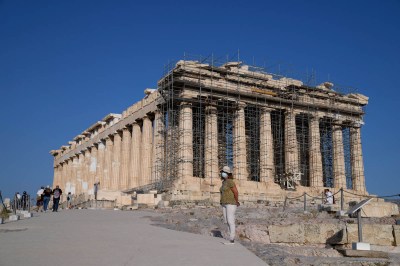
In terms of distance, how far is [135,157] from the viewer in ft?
135

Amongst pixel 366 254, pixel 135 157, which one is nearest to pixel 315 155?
pixel 135 157

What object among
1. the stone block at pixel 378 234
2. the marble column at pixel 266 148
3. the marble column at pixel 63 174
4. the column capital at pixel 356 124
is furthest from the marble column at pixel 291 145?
the marble column at pixel 63 174

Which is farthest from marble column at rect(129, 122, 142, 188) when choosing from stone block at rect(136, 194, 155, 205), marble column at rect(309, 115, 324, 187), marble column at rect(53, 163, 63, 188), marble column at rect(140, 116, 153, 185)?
marble column at rect(53, 163, 63, 188)

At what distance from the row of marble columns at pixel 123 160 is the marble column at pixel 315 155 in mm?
12561

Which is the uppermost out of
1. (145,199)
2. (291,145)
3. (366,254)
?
(291,145)

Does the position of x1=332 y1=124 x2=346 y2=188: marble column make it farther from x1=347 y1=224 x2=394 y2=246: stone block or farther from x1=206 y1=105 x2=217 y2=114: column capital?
x1=347 y1=224 x2=394 y2=246: stone block

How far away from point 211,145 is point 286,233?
21586 mm

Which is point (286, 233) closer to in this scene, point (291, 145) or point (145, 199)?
point (145, 199)

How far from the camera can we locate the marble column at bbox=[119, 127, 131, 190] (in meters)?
42.7

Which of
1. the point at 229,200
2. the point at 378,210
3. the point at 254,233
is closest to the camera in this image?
the point at 229,200

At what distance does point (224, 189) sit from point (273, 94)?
27748mm

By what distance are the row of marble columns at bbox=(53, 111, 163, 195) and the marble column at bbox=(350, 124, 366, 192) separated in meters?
17.2

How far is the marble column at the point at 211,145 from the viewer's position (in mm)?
34969

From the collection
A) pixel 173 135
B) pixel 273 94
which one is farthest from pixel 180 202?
pixel 273 94
